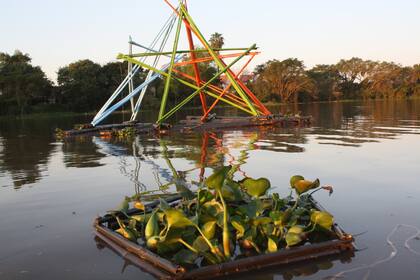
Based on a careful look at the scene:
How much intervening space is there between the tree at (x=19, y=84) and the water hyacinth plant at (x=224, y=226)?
205 feet

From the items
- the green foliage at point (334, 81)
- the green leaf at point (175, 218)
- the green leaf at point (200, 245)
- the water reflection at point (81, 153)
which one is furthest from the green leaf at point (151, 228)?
the green foliage at point (334, 81)

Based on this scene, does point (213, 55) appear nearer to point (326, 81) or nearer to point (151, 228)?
point (151, 228)

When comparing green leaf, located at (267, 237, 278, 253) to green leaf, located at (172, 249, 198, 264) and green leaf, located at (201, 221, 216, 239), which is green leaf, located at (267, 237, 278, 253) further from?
green leaf, located at (172, 249, 198, 264)

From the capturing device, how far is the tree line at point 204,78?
65.8m

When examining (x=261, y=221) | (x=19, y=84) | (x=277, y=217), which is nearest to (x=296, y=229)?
(x=277, y=217)

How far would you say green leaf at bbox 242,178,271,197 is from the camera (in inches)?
280

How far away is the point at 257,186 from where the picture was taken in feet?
23.5

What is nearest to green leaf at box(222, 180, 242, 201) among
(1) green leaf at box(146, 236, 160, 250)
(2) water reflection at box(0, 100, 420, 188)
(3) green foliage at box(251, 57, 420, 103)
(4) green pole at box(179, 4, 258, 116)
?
(1) green leaf at box(146, 236, 160, 250)

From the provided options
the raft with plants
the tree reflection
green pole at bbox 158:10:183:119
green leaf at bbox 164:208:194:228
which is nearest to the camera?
the raft with plants

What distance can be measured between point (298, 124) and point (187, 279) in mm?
26124

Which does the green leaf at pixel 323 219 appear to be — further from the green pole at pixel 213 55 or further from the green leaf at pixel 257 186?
the green pole at pixel 213 55

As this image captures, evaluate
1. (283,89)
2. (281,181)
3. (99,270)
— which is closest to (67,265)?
(99,270)

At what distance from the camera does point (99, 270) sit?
6191mm

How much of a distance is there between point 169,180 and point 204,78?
79.6 m
